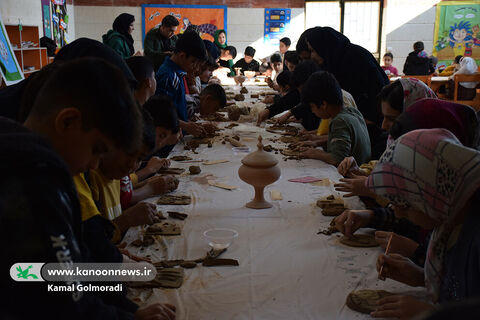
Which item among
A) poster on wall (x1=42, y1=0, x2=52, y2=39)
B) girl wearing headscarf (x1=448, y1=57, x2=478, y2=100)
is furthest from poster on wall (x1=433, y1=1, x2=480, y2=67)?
poster on wall (x1=42, y1=0, x2=52, y2=39)

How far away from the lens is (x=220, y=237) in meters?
1.87

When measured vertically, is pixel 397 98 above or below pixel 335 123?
above

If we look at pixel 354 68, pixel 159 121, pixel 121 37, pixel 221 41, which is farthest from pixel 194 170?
pixel 221 41

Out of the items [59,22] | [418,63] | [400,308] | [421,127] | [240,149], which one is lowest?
[240,149]

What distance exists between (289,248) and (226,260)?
0.91 ft

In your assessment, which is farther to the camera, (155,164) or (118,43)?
(118,43)

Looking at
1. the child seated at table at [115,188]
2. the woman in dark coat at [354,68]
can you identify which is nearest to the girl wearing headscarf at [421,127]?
the child seated at table at [115,188]

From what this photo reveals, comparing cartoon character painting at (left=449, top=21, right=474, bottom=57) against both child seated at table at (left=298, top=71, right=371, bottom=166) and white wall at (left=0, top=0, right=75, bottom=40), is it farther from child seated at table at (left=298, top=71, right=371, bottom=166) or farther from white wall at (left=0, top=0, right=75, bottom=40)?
child seated at table at (left=298, top=71, right=371, bottom=166)

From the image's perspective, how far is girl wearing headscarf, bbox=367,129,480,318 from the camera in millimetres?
1327

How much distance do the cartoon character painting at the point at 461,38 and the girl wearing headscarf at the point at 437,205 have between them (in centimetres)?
1243

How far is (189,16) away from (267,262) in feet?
38.3

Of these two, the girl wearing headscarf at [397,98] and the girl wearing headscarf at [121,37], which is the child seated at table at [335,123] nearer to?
the girl wearing headscarf at [397,98]

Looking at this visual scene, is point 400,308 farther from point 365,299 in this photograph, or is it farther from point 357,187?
point 357,187

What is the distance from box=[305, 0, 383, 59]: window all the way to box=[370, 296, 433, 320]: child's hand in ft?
39.3
